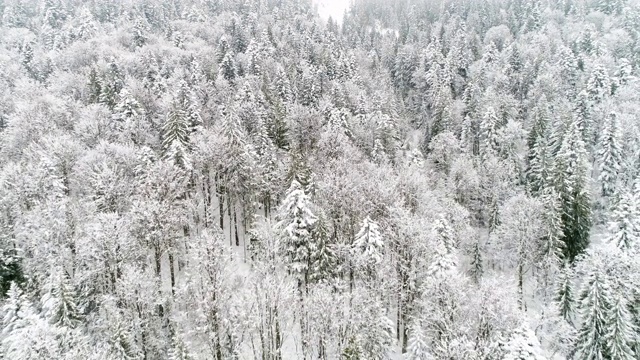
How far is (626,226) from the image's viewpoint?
159 feet

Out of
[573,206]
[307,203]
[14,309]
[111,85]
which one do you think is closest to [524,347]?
[307,203]

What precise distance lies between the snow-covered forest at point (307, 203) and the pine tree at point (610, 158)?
0.31 metres

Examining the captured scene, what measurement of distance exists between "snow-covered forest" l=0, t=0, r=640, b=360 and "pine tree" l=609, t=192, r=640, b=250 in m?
0.26

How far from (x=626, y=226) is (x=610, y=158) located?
21.2 meters

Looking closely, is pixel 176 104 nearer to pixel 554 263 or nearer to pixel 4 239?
pixel 4 239

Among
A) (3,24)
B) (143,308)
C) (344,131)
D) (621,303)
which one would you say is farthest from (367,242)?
(3,24)

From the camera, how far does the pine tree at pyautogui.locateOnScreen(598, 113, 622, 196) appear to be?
214 feet

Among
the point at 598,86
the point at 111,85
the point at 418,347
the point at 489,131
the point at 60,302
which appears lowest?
the point at 418,347

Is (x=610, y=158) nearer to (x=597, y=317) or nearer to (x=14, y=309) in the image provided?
(x=597, y=317)

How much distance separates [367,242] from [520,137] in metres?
53.3

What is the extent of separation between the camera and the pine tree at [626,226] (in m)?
47.7

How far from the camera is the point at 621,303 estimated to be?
1433 inches

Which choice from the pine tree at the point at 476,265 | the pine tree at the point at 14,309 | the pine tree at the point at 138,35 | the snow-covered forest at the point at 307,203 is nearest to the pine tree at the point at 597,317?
the snow-covered forest at the point at 307,203

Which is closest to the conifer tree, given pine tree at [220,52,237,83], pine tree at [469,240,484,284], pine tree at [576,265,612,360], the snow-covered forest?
the snow-covered forest
